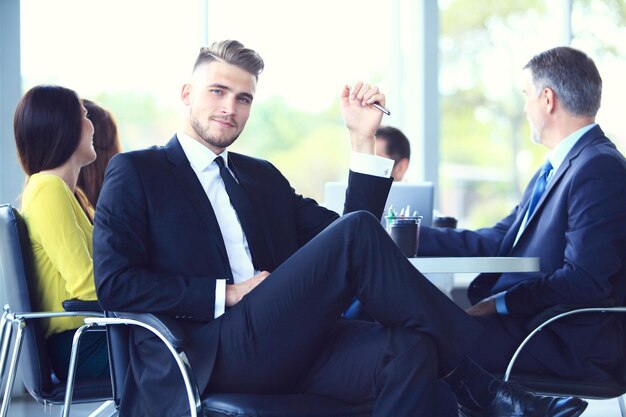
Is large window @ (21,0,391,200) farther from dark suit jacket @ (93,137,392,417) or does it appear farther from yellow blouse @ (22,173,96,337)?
dark suit jacket @ (93,137,392,417)

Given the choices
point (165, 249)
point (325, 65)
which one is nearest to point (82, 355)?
point (165, 249)

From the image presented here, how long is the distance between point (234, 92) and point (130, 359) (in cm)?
88

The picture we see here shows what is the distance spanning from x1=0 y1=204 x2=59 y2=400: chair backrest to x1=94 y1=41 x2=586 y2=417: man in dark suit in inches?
20.1

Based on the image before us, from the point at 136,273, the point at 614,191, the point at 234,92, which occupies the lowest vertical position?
the point at 136,273

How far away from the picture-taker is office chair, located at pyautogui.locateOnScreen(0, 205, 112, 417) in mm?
2639

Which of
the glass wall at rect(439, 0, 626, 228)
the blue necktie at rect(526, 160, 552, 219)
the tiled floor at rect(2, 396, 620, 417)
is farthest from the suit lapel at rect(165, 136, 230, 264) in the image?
the glass wall at rect(439, 0, 626, 228)

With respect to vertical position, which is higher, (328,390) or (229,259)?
(229,259)

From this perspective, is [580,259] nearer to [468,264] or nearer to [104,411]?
[468,264]

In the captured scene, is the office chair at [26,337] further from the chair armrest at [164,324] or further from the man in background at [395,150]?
the man in background at [395,150]

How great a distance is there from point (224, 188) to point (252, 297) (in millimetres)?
539

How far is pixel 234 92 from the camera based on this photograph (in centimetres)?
263

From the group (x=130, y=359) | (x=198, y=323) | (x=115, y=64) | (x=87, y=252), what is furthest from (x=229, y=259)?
(x=115, y=64)

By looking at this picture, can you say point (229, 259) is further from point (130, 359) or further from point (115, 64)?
point (115, 64)

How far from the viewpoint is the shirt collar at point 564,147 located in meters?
3.08
